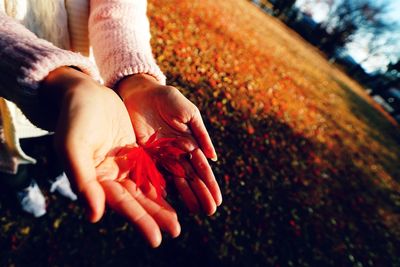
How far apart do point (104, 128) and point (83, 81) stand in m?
0.24

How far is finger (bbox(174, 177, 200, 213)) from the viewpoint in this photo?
1582 mm

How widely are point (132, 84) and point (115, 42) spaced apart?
0.91 ft

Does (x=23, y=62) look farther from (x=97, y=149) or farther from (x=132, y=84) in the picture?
(x=132, y=84)

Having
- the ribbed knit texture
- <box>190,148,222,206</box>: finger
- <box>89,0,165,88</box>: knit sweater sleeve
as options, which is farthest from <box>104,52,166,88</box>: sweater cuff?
<box>190,148,222,206</box>: finger

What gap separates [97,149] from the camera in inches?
49.4

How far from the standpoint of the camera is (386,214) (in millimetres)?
5930

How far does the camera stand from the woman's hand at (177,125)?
5.22ft

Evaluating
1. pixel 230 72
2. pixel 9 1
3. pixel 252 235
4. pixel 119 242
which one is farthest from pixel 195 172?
pixel 230 72

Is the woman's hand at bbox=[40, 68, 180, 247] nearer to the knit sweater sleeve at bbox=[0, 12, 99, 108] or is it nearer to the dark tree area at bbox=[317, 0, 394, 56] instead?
the knit sweater sleeve at bbox=[0, 12, 99, 108]

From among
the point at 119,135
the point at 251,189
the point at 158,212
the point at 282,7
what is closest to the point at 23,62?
the point at 119,135

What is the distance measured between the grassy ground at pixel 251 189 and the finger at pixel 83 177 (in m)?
1.96

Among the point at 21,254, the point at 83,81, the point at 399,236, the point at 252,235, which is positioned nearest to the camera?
the point at 83,81

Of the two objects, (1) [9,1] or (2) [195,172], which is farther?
(2) [195,172]

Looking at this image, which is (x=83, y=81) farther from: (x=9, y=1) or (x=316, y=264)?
(x=316, y=264)
